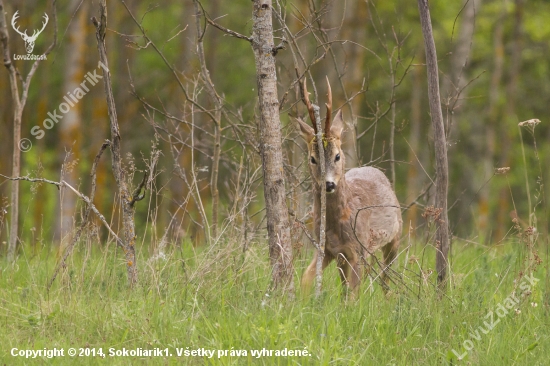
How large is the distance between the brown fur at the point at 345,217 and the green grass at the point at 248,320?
676 mm

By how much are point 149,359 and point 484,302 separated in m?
2.55

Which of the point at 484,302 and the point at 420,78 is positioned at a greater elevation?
the point at 420,78

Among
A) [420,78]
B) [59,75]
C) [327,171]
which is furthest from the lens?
[59,75]

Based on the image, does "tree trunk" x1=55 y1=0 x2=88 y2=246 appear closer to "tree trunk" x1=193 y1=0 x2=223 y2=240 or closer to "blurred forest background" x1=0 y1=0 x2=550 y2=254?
"blurred forest background" x1=0 y1=0 x2=550 y2=254

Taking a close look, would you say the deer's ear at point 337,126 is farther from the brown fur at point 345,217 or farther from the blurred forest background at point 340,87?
the blurred forest background at point 340,87

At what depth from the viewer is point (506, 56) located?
21.7 meters

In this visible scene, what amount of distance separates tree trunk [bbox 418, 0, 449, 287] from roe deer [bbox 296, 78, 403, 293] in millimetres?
443

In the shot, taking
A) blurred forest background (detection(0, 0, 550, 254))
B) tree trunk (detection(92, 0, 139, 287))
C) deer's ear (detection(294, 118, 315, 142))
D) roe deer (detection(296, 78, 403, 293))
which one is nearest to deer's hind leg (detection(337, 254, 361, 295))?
roe deer (detection(296, 78, 403, 293))

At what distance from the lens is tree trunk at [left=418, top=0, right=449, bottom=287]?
5.84 metres

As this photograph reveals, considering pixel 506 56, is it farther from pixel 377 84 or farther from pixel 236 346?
pixel 236 346

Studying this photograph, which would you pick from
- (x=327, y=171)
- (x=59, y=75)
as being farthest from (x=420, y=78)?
(x=327, y=171)

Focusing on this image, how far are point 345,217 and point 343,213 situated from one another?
0.04 meters

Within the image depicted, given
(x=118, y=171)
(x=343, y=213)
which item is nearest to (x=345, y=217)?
(x=343, y=213)

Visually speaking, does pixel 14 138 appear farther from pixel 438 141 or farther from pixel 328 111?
pixel 438 141
